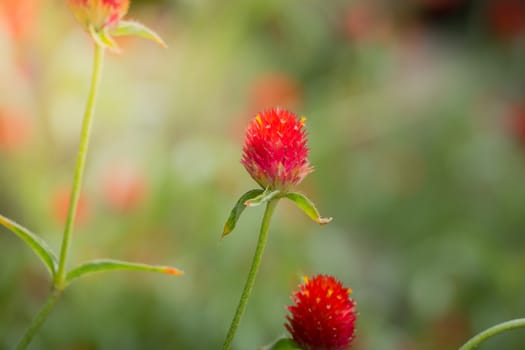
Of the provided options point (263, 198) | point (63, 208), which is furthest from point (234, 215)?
point (63, 208)

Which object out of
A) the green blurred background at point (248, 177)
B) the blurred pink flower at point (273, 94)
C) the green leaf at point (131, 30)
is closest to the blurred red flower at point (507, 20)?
the green blurred background at point (248, 177)

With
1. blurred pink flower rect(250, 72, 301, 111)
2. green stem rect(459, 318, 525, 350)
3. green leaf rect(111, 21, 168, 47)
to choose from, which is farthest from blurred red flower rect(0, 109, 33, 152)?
green stem rect(459, 318, 525, 350)

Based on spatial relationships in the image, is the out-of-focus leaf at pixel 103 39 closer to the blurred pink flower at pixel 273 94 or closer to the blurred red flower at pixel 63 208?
the blurred red flower at pixel 63 208

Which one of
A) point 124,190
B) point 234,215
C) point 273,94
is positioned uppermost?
point 273,94

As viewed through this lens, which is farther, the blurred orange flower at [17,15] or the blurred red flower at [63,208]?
the blurred orange flower at [17,15]

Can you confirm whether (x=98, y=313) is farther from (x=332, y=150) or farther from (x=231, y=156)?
(x=332, y=150)

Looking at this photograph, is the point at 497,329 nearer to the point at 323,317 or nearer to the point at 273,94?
the point at 323,317

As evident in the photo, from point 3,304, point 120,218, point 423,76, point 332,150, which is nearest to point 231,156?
point 120,218

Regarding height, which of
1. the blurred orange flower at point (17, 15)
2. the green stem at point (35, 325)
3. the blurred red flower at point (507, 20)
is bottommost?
the green stem at point (35, 325)
